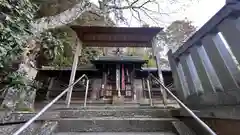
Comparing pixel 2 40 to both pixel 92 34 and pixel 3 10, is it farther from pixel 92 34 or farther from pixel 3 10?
pixel 92 34

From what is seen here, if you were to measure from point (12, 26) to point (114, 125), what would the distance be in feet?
6.74

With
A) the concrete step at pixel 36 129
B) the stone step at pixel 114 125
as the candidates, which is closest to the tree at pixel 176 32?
the stone step at pixel 114 125

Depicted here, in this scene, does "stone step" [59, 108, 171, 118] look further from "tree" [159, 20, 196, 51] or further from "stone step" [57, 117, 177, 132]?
"tree" [159, 20, 196, 51]

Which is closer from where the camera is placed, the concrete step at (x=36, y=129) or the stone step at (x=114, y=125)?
the concrete step at (x=36, y=129)

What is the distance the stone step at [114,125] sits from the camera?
2309mm

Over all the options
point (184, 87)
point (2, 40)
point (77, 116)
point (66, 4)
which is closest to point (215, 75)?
point (184, 87)

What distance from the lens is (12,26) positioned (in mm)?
2760

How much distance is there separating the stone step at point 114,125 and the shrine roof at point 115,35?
3.10m

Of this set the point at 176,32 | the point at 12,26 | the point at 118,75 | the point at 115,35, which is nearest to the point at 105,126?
the point at 12,26

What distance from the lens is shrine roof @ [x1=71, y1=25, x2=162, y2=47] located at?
199 inches

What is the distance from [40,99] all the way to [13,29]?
678 cm

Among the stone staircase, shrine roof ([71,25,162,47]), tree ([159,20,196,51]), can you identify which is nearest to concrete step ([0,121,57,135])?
the stone staircase

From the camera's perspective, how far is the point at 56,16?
7688 mm

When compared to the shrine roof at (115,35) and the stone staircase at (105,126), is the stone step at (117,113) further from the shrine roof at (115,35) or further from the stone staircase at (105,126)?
the shrine roof at (115,35)
